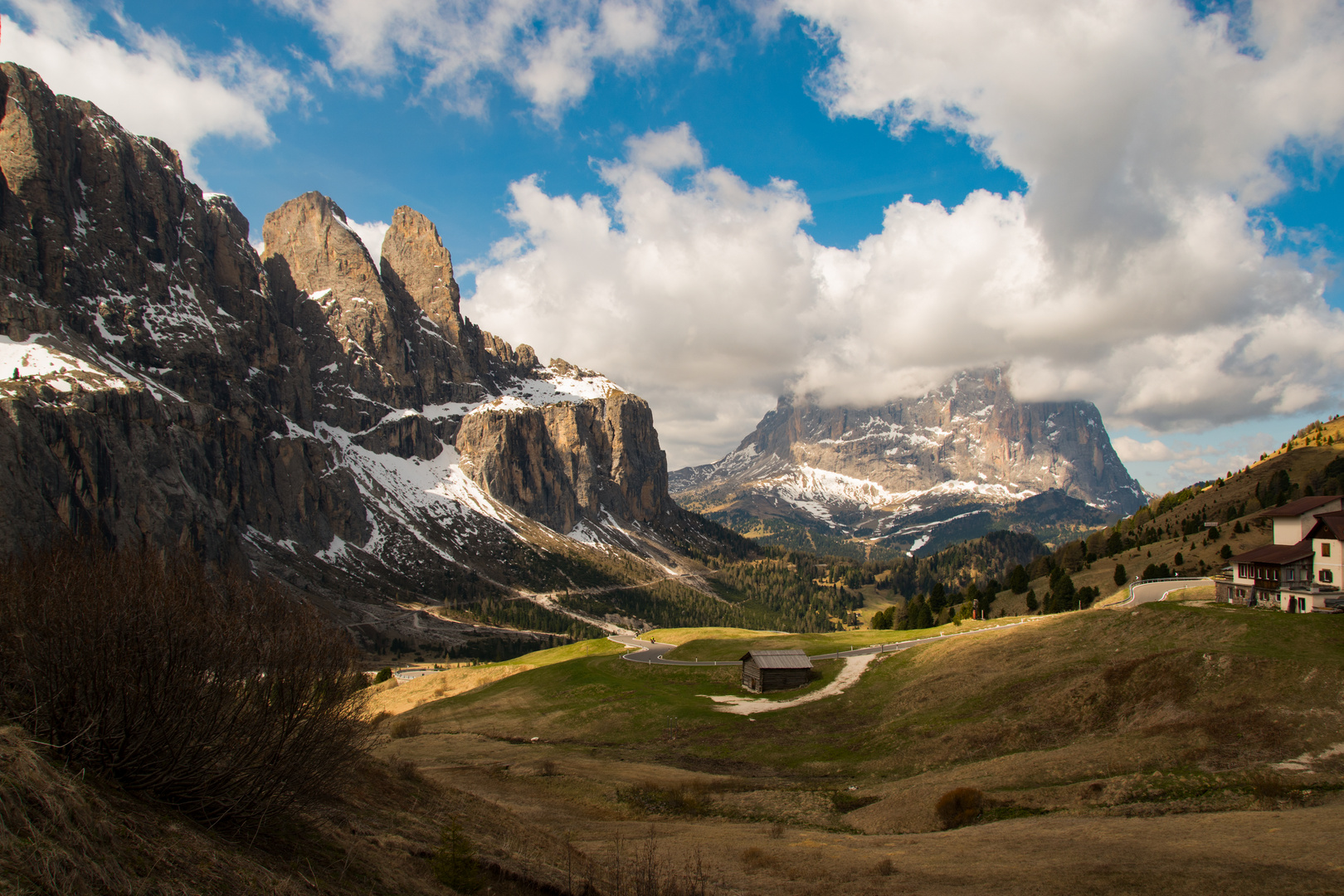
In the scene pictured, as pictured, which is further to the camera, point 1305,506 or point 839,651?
point 839,651

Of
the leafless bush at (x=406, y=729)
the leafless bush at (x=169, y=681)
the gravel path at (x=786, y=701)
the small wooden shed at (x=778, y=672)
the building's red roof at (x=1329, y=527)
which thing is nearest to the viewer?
the leafless bush at (x=169, y=681)

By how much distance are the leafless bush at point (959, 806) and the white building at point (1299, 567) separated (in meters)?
38.5

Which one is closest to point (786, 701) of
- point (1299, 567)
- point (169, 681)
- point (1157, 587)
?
point (1299, 567)

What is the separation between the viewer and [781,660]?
6475 centimetres

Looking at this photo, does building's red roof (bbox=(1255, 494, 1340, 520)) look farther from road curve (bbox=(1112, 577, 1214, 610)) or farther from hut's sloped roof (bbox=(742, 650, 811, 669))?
hut's sloped roof (bbox=(742, 650, 811, 669))

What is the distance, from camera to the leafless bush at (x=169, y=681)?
13852 millimetres

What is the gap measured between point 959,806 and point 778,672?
119 ft

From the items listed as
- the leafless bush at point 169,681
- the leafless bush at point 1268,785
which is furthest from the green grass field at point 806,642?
the leafless bush at point 169,681

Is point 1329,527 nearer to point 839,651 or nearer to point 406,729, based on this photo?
point 839,651

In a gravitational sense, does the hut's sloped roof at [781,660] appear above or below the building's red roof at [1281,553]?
below

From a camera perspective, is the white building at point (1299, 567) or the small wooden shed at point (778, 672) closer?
the white building at point (1299, 567)

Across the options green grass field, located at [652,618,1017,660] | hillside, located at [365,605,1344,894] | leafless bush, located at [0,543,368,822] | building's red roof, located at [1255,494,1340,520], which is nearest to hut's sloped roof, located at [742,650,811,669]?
hillside, located at [365,605,1344,894]

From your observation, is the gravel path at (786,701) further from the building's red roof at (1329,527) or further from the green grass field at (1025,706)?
the building's red roof at (1329,527)

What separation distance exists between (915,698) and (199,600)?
150 feet
